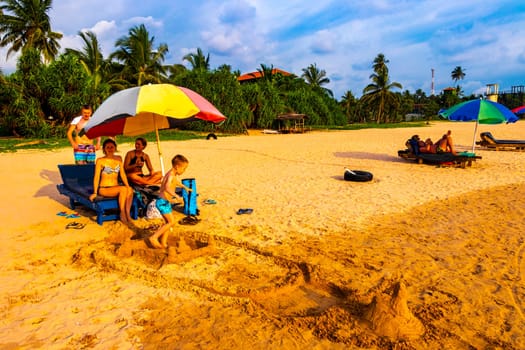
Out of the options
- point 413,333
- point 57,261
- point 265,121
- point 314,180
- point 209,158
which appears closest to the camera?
point 413,333

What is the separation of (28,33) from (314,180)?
30.1 meters

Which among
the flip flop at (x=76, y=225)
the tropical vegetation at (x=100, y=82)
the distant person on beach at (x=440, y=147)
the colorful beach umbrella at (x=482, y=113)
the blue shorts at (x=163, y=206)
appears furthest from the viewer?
the tropical vegetation at (x=100, y=82)

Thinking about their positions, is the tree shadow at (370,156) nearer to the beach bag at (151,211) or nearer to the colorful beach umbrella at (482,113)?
the colorful beach umbrella at (482,113)

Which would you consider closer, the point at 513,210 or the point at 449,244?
the point at 449,244

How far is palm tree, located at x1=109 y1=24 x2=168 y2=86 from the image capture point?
1202 inches

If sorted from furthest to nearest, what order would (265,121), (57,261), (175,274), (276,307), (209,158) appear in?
(265,121) < (209,158) < (57,261) < (175,274) < (276,307)

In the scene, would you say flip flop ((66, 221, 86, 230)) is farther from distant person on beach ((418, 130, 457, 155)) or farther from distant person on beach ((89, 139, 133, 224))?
distant person on beach ((418, 130, 457, 155))

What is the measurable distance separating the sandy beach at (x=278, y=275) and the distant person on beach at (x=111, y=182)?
13.0 inches

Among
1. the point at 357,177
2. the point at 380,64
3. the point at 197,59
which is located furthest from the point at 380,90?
the point at 357,177

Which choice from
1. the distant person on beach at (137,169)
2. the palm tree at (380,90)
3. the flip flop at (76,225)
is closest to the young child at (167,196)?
the flip flop at (76,225)

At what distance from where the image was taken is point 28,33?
91.9 feet

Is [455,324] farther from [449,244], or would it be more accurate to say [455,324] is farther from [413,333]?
[449,244]

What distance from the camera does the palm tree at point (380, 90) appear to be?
50250 mm

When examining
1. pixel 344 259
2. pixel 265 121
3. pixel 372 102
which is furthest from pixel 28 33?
pixel 372 102
